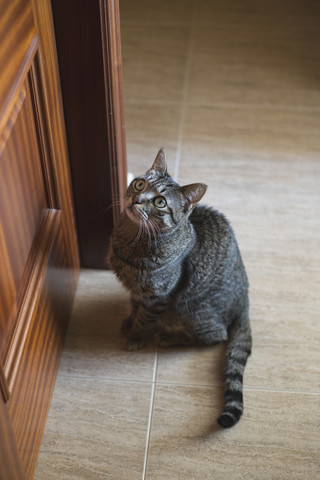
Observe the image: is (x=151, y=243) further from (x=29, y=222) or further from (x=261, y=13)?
(x=261, y=13)

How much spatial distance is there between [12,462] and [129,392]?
17.8 inches

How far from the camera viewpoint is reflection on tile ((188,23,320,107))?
2.73 metres

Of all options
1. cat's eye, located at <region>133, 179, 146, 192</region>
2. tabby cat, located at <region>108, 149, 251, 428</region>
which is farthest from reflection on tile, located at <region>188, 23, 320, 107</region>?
cat's eye, located at <region>133, 179, 146, 192</region>

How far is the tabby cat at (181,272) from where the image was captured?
58.7 inches

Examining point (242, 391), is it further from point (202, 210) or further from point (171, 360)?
point (202, 210)

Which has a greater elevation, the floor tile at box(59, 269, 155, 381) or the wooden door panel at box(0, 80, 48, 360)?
the wooden door panel at box(0, 80, 48, 360)

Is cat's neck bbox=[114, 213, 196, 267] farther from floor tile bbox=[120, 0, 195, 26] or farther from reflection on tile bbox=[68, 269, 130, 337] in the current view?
floor tile bbox=[120, 0, 195, 26]

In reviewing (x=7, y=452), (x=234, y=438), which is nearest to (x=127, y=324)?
(x=234, y=438)

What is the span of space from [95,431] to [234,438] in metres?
0.39

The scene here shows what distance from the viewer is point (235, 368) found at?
165cm

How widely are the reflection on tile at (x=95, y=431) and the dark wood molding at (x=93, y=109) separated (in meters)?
0.51

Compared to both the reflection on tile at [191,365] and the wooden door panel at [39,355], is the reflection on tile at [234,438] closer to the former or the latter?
the reflection on tile at [191,365]

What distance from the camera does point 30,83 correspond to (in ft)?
4.43

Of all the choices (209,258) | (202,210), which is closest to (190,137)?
(202,210)
